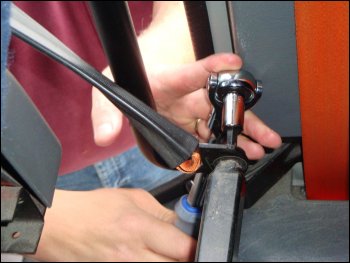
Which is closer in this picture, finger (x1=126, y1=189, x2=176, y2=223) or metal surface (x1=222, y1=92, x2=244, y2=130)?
metal surface (x1=222, y1=92, x2=244, y2=130)

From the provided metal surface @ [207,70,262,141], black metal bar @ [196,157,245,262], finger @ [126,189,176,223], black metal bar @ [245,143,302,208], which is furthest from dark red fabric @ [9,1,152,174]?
black metal bar @ [196,157,245,262]

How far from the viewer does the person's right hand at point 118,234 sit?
64 cm

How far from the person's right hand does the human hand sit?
0.35ft

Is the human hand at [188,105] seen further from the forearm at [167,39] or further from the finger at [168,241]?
the finger at [168,241]

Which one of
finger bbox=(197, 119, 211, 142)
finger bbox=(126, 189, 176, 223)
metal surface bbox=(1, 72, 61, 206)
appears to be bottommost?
finger bbox=(126, 189, 176, 223)

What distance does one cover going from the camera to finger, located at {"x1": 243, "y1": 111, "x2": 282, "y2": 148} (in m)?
0.56

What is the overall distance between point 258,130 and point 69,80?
1.47ft

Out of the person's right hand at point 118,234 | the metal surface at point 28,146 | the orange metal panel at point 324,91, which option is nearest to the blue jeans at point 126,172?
the person's right hand at point 118,234

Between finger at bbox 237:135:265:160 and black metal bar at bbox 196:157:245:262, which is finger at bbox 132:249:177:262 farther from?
black metal bar at bbox 196:157:245:262

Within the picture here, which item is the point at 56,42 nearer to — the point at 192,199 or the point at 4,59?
the point at 4,59

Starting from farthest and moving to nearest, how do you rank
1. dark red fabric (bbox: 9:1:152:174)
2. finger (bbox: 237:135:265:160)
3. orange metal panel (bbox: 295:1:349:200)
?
dark red fabric (bbox: 9:1:152:174), finger (bbox: 237:135:265:160), orange metal panel (bbox: 295:1:349:200)

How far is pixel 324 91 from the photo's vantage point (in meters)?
0.51

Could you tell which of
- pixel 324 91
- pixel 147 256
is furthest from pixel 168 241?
pixel 324 91

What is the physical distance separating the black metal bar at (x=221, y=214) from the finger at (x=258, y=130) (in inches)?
6.4
